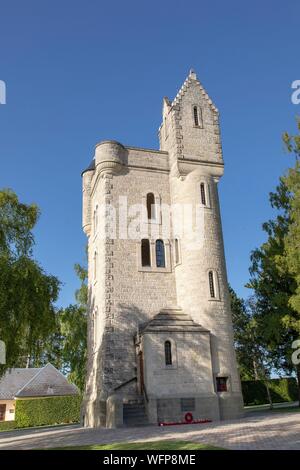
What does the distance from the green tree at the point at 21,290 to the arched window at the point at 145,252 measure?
8652 millimetres

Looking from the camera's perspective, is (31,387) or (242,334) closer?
(242,334)

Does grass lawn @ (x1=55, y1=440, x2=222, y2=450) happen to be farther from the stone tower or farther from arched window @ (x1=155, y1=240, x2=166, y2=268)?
arched window @ (x1=155, y1=240, x2=166, y2=268)

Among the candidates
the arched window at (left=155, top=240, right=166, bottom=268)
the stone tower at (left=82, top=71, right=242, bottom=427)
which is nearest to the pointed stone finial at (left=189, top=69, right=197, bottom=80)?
the stone tower at (left=82, top=71, right=242, bottom=427)

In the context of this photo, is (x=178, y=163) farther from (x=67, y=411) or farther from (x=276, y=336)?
(x=67, y=411)

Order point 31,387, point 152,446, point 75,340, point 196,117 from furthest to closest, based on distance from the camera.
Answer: point 31,387
point 75,340
point 196,117
point 152,446

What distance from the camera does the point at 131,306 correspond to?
24.0 m

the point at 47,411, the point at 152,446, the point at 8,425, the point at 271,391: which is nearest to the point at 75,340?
the point at 47,411

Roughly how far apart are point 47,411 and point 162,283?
16.9 metres

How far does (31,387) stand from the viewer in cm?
3922

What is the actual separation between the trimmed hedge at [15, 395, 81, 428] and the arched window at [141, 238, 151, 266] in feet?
51.4

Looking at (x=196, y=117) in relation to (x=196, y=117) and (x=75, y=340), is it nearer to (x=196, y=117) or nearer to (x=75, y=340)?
(x=196, y=117)
